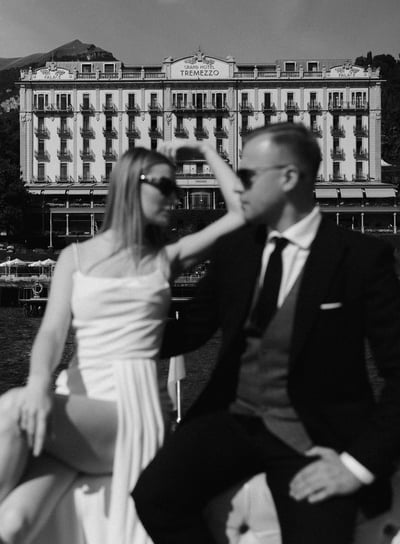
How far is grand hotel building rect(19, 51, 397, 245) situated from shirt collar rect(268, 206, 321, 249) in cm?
8226

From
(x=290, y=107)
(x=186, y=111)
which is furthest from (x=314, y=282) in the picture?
(x=290, y=107)

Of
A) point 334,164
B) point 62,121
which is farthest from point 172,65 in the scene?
point 334,164

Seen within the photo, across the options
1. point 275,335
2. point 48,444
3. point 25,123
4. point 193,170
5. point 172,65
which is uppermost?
point 172,65

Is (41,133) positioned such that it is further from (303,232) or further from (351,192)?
(303,232)

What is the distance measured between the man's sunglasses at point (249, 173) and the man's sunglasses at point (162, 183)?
0.92ft

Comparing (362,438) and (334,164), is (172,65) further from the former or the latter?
(362,438)

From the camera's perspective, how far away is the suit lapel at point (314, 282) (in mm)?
Answer: 2742

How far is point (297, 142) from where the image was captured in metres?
2.87

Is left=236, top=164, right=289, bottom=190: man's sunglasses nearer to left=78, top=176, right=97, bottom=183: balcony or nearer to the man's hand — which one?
the man's hand

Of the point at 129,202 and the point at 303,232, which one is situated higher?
the point at 129,202

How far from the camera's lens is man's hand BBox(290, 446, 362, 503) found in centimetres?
257

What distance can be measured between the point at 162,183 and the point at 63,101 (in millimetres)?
86650

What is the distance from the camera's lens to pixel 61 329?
2947mm

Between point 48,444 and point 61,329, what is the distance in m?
0.44
